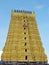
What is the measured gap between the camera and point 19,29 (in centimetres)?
11125

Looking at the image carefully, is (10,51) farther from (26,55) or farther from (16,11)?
(16,11)

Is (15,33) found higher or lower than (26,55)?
higher

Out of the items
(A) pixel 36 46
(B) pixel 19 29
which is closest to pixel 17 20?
(B) pixel 19 29

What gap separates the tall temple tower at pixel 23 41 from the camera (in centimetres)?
10819

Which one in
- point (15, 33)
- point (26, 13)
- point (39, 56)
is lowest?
point (39, 56)

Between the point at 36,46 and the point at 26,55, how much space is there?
A: 14.2ft

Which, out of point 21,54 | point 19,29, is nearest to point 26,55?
point 21,54

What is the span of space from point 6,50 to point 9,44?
82.4 inches

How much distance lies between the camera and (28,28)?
112 metres

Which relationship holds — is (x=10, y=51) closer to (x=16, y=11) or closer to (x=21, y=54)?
(x=21, y=54)

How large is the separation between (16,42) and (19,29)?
15.1 ft

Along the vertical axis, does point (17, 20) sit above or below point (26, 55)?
above

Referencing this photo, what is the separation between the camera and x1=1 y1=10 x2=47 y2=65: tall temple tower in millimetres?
108188

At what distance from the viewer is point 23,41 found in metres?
110
